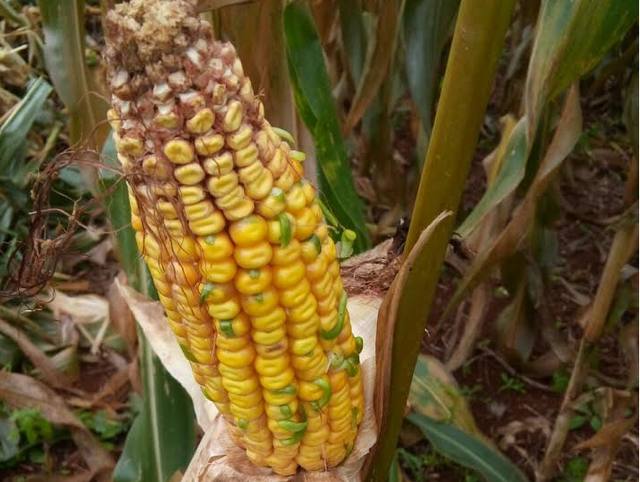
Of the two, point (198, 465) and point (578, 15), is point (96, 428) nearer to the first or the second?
point (198, 465)

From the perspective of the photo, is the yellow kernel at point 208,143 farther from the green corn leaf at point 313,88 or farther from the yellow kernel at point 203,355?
the green corn leaf at point 313,88

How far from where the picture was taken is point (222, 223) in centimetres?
68

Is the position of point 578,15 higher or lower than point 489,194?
higher

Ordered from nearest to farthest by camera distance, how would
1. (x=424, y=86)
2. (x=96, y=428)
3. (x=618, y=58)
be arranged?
1. (x=424, y=86)
2. (x=96, y=428)
3. (x=618, y=58)

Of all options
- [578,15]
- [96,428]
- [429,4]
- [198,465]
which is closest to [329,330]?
[198,465]

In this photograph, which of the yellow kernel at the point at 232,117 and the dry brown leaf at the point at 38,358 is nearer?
the yellow kernel at the point at 232,117

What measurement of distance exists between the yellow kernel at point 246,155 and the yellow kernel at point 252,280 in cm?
10

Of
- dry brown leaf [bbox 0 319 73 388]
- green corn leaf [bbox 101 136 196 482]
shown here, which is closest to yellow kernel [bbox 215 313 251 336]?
green corn leaf [bbox 101 136 196 482]

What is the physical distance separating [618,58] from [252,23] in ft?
5.11

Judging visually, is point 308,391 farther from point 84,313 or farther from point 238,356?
point 84,313

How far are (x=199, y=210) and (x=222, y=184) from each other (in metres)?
0.03

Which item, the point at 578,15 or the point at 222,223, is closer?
the point at 222,223

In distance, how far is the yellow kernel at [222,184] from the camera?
0.65 meters


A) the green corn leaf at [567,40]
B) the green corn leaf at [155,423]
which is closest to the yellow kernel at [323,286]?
the green corn leaf at [567,40]
